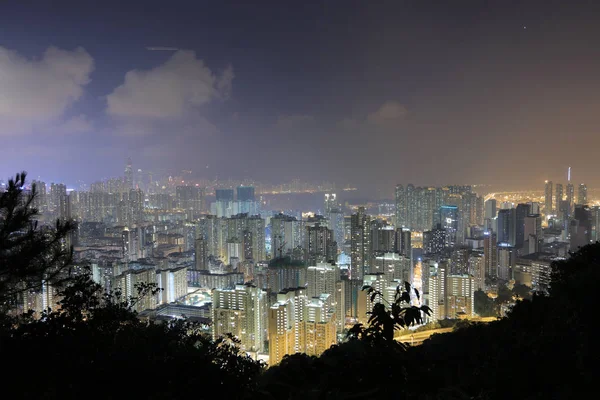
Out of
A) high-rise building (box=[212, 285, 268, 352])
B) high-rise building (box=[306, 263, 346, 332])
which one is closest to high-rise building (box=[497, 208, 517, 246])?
high-rise building (box=[306, 263, 346, 332])

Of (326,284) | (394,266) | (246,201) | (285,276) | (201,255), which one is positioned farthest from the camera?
(246,201)

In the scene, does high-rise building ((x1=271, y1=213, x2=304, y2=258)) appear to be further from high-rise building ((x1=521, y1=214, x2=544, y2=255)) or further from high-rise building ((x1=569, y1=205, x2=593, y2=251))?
high-rise building ((x1=569, y1=205, x2=593, y2=251))

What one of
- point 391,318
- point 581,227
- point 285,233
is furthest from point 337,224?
point 391,318

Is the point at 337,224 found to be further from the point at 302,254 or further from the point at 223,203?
the point at 223,203

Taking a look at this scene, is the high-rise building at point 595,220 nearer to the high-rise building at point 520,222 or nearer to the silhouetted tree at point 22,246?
the high-rise building at point 520,222

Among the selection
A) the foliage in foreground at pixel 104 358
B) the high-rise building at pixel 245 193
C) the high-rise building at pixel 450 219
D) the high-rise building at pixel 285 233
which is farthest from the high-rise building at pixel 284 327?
the high-rise building at pixel 245 193

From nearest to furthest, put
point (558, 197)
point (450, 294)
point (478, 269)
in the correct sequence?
1. point (450, 294)
2. point (478, 269)
3. point (558, 197)

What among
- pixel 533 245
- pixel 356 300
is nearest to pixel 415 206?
pixel 533 245

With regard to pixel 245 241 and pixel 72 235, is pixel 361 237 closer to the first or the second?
pixel 245 241
